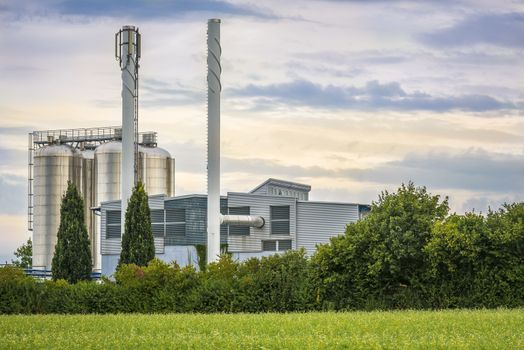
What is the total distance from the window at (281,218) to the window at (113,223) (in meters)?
12.2

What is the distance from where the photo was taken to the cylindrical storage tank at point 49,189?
249 feet

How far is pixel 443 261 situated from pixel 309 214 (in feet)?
107

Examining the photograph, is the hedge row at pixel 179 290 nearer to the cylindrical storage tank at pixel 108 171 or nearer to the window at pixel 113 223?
the window at pixel 113 223

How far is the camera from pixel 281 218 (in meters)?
67.4

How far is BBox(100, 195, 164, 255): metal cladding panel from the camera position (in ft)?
226

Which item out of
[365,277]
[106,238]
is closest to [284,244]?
[106,238]

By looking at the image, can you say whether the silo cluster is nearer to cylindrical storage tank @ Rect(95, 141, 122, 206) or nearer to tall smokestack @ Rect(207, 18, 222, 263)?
cylindrical storage tank @ Rect(95, 141, 122, 206)

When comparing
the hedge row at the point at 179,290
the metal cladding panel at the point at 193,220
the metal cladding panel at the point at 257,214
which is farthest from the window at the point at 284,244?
the hedge row at the point at 179,290

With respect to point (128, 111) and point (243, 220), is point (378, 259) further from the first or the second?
point (243, 220)

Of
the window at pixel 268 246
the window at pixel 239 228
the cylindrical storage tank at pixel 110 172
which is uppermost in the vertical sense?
the cylindrical storage tank at pixel 110 172

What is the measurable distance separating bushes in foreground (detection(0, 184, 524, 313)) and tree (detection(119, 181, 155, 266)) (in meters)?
8.85

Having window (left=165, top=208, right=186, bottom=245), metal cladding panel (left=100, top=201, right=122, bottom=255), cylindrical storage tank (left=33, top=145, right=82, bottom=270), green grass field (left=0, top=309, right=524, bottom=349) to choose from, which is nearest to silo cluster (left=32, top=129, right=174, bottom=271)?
cylindrical storage tank (left=33, top=145, right=82, bottom=270)

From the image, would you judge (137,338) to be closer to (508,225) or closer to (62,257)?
(508,225)

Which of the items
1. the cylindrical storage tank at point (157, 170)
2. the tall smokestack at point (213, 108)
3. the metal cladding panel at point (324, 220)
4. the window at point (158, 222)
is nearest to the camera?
the tall smokestack at point (213, 108)
